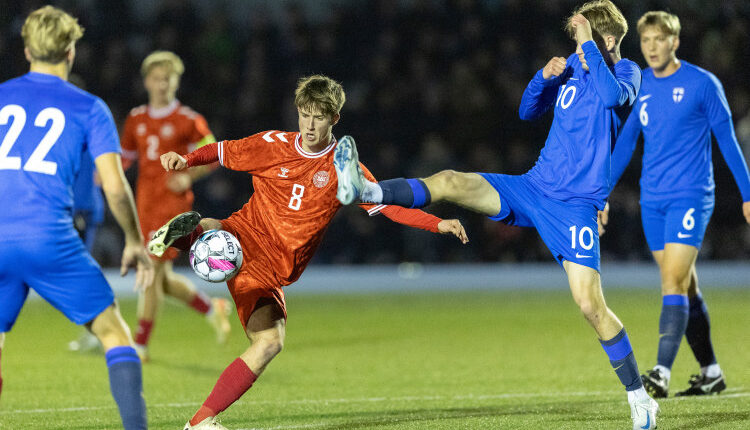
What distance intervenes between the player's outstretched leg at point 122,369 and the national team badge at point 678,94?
4.29m

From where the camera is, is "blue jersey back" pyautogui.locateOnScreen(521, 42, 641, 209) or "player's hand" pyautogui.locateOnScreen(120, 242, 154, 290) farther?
"blue jersey back" pyautogui.locateOnScreen(521, 42, 641, 209)

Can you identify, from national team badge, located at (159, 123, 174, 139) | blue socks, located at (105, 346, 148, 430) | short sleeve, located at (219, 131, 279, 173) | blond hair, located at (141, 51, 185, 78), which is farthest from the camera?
national team badge, located at (159, 123, 174, 139)

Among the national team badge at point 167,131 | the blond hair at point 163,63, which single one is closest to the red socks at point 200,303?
the national team badge at point 167,131

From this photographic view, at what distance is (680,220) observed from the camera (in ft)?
22.1

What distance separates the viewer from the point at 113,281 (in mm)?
15023

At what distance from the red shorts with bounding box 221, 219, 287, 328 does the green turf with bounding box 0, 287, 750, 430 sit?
0.83 m

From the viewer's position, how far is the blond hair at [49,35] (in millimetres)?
4297

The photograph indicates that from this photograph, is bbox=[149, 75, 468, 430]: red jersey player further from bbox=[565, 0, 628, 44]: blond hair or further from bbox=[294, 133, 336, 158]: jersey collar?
bbox=[565, 0, 628, 44]: blond hair

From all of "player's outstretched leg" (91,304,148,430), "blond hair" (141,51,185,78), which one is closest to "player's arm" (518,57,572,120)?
"player's outstretched leg" (91,304,148,430)

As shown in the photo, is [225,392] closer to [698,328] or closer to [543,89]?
[543,89]

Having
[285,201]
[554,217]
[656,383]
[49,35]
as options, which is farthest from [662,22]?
[49,35]

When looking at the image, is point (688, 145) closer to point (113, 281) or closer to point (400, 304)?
point (400, 304)

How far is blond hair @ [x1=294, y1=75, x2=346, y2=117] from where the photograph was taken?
5.38 meters

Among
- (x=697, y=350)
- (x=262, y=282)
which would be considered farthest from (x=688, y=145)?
(x=262, y=282)
